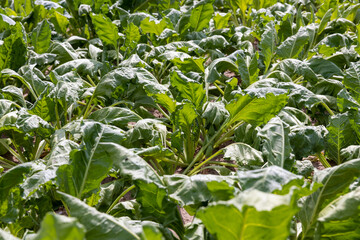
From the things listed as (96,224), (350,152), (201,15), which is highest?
(201,15)

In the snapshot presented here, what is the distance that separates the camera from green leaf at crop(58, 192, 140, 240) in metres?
1.27

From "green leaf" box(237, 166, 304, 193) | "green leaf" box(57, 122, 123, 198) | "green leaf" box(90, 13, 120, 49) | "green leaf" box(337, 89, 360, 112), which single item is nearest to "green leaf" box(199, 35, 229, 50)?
"green leaf" box(90, 13, 120, 49)

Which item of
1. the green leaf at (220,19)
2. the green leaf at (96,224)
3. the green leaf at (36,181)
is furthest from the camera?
the green leaf at (220,19)

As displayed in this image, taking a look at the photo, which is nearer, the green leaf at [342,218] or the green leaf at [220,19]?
the green leaf at [342,218]

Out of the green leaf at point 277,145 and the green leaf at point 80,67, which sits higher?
the green leaf at point 277,145

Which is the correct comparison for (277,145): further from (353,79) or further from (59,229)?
(59,229)

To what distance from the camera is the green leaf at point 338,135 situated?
2.02 meters

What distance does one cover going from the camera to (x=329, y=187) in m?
1.50

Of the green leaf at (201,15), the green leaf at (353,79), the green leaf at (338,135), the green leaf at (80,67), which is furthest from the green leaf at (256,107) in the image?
the green leaf at (201,15)

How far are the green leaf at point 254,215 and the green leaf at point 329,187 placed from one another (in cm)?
38

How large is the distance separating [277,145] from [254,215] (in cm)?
68

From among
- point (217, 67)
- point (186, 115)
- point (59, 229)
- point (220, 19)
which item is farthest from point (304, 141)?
point (220, 19)

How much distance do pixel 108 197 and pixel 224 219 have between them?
82cm

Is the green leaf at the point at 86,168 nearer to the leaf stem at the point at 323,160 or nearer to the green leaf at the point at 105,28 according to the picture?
the leaf stem at the point at 323,160
